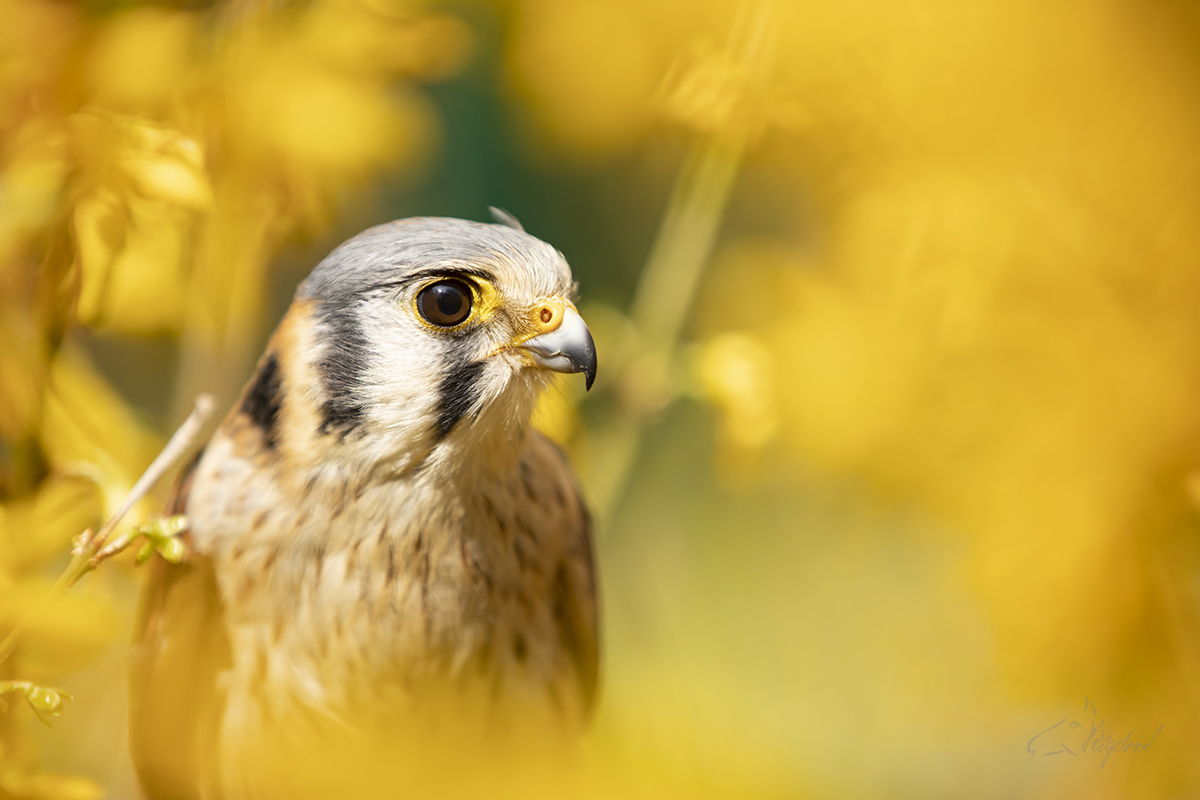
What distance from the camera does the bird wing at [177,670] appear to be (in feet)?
2.93

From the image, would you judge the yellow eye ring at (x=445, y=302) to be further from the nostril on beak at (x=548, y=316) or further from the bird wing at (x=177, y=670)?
the bird wing at (x=177, y=670)

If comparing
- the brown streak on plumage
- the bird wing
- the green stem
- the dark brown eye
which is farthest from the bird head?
the green stem

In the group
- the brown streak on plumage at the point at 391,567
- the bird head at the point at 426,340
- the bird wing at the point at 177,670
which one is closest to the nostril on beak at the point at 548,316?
the bird head at the point at 426,340

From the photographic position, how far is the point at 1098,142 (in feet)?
3.23

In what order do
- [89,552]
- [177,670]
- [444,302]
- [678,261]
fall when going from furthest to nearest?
[678,261], [177,670], [444,302], [89,552]

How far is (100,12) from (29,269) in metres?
0.27

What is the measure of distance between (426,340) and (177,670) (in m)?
0.52

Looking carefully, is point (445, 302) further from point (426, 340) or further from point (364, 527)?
point (364, 527)

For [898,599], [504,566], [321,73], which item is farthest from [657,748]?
[898,599]

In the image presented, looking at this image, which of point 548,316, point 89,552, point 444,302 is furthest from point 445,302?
point 89,552

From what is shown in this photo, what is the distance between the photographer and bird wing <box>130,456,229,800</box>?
0.89 meters

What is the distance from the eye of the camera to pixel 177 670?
0.92m

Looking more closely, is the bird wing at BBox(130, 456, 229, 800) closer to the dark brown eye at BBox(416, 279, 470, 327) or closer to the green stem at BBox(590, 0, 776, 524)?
the dark brown eye at BBox(416, 279, 470, 327)

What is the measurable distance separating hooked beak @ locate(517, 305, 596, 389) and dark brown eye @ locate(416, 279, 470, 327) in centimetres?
8
